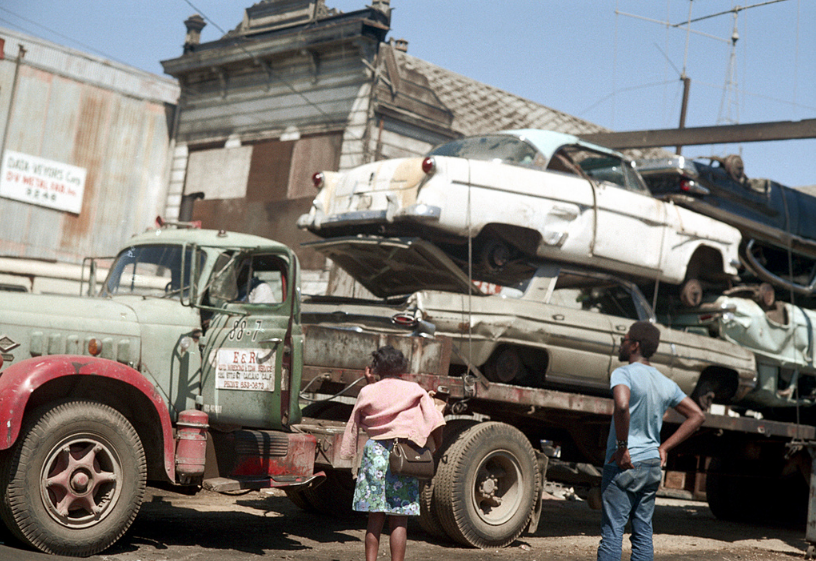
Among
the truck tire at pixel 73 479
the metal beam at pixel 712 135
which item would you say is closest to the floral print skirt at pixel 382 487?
the truck tire at pixel 73 479

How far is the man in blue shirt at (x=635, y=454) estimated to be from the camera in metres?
4.91

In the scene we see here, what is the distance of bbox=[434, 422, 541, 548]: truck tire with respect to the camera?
21.8 ft

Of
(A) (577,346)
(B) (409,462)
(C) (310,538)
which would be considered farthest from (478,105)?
(B) (409,462)

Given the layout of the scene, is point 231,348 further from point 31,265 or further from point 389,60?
point 389,60

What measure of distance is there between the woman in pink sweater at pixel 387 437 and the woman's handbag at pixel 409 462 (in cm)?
6

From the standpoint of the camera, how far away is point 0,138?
17.8 m

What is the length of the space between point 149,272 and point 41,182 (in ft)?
43.2

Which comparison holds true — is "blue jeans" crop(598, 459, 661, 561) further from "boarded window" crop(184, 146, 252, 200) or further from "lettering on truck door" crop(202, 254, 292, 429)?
"boarded window" crop(184, 146, 252, 200)

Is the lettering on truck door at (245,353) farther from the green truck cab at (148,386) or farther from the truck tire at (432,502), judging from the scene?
the truck tire at (432,502)

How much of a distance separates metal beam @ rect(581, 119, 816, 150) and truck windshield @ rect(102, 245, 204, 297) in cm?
625

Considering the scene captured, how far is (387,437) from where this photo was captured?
493cm

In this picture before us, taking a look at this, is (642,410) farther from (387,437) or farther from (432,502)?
(432,502)

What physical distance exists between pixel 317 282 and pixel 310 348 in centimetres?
890

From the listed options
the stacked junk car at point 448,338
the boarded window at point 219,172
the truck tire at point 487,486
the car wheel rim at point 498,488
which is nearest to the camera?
the stacked junk car at point 448,338
